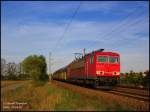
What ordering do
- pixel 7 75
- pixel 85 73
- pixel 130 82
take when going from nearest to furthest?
pixel 85 73 → pixel 130 82 → pixel 7 75

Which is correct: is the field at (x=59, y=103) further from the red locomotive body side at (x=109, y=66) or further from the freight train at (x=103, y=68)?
the red locomotive body side at (x=109, y=66)

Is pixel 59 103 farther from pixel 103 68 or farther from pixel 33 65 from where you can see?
pixel 33 65

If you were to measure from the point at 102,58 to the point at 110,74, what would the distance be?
1.79m

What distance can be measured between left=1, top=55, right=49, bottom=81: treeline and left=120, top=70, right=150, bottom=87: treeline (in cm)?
3738

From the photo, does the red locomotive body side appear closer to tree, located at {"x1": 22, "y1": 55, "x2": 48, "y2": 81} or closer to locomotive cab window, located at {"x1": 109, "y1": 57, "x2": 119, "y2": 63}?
locomotive cab window, located at {"x1": 109, "y1": 57, "x2": 119, "y2": 63}

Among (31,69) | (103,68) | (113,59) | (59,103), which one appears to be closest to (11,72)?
(31,69)

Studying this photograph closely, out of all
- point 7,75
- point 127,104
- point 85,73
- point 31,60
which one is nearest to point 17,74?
point 7,75

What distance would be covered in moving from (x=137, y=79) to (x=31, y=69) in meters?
55.4

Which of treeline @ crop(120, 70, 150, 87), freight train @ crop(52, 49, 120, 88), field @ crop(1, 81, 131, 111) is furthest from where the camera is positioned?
treeline @ crop(120, 70, 150, 87)

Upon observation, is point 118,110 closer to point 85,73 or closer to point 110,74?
point 110,74

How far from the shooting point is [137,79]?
1586 inches

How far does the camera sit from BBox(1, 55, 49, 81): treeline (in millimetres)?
86350

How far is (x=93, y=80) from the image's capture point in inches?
1237

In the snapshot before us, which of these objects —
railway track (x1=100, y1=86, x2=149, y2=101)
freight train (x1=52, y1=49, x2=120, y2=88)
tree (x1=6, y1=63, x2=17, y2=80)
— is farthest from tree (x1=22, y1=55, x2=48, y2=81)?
railway track (x1=100, y1=86, x2=149, y2=101)
